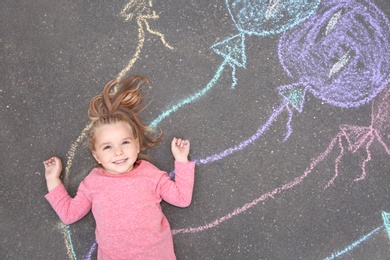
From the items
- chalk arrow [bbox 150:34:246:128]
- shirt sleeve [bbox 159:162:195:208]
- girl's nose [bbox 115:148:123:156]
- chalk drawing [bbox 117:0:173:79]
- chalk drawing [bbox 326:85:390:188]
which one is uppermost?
chalk drawing [bbox 117:0:173:79]

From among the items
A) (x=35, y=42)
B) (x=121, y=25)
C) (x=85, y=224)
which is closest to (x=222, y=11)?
(x=121, y=25)

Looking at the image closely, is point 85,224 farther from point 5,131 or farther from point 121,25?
point 121,25

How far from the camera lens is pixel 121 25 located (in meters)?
3.25

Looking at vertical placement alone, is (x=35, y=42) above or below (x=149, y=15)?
above

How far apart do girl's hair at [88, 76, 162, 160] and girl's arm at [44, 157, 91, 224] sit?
0.41 meters

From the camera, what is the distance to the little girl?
292 centimetres

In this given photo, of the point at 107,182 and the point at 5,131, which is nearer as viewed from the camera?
the point at 107,182

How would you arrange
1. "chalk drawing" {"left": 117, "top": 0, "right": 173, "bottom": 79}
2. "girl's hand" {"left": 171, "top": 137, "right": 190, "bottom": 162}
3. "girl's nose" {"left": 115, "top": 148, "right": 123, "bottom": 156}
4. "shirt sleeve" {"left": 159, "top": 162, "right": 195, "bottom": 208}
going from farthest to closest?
"chalk drawing" {"left": 117, "top": 0, "right": 173, "bottom": 79}
"girl's hand" {"left": 171, "top": 137, "right": 190, "bottom": 162}
"shirt sleeve" {"left": 159, "top": 162, "right": 195, "bottom": 208}
"girl's nose" {"left": 115, "top": 148, "right": 123, "bottom": 156}

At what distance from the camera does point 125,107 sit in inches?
124

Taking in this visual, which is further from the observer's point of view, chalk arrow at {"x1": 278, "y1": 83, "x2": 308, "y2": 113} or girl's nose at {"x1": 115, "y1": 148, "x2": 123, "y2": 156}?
chalk arrow at {"x1": 278, "y1": 83, "x2": 308, "y2": 113}

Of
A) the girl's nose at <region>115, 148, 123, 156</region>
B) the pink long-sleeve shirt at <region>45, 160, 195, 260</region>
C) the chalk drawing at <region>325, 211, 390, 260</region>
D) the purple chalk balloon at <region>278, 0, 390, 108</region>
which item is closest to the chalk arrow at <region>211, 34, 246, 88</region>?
the purple chalk balloon at <region>278, 0, 390, 108</region>

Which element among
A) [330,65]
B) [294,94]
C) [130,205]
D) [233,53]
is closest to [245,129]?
[294,94]

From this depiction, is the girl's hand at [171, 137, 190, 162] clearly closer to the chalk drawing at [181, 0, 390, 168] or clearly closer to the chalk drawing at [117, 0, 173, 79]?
the chalk drawing at [181, 0, 390, 168]

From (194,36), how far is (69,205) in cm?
168
